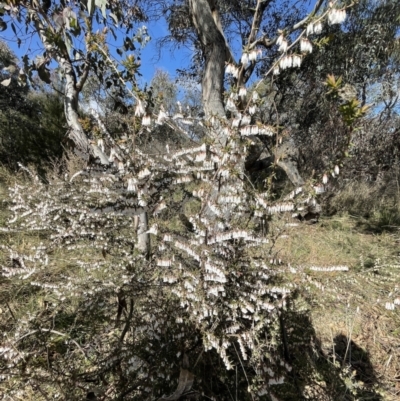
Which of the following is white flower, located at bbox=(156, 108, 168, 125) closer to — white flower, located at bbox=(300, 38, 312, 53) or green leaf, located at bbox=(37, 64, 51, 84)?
white flower, located at bbox=(300, 38, 312, 53)

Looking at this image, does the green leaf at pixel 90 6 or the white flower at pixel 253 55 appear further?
the green leaf at pixel 90 6

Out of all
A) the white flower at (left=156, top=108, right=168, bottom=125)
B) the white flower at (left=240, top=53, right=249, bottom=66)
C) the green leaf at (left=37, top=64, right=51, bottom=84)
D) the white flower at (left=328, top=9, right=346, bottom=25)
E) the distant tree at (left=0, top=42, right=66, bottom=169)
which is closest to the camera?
the white flower at (left=328, top=9, right=346, bottom=25)

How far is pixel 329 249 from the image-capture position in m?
→ 4.29

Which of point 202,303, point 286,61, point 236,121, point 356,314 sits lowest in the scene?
point 356,314

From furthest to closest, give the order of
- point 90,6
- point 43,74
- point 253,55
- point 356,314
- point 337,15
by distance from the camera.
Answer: point 356,314, point 43,74, point 90,6, point 253,55, point 337,15

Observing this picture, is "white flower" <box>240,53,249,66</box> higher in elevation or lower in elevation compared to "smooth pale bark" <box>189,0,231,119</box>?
lower

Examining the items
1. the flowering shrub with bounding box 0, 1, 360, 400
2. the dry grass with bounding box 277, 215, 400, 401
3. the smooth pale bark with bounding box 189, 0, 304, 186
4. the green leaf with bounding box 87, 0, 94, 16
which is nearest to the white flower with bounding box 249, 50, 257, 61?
the flowering shrub with bounding box 0, 1, 360, 400

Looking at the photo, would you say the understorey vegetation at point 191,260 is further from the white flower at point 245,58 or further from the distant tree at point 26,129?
the distant tree at point 26,129

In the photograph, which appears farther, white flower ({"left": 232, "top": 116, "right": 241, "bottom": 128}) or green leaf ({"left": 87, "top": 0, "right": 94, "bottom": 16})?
green leaf ({"left": 87, "top": 0, "right": 94, "bottom": 16})

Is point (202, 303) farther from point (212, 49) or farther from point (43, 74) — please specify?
point (212, 49)

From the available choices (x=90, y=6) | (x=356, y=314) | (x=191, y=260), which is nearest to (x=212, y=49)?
(x=90, y=6)

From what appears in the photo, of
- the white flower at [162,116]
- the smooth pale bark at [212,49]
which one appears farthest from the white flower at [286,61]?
the smooth pale bark at [212,49]

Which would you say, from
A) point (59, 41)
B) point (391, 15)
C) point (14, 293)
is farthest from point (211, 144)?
point (391, 15)

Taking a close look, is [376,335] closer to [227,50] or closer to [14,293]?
[14,293]
